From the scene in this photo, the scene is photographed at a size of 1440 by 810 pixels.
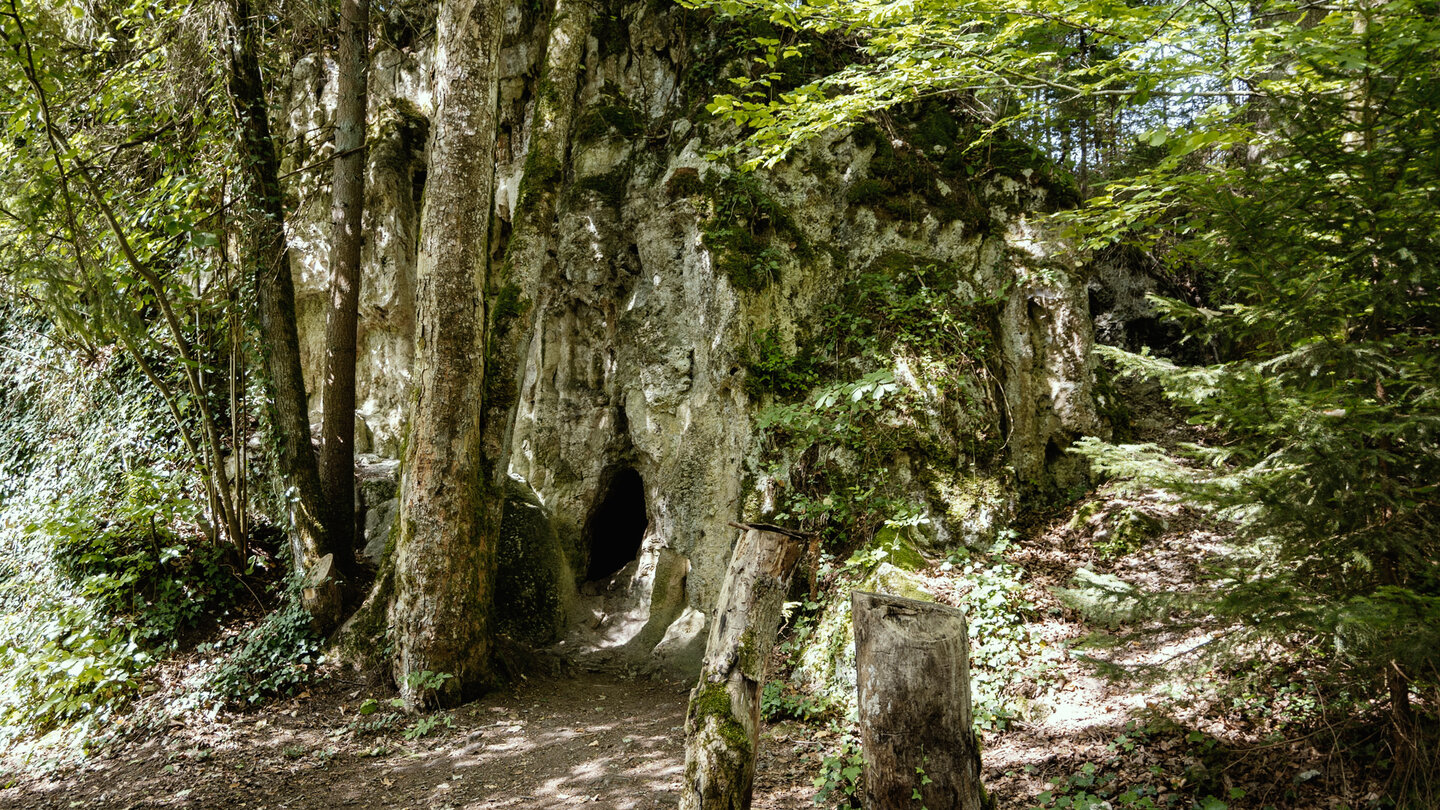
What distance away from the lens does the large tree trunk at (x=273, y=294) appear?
743 cm

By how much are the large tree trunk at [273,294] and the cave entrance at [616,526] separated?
2921 mm

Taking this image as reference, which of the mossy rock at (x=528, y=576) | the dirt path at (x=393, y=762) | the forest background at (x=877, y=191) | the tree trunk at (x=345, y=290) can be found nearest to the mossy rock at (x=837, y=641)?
the dirt path at (x=393, y=762)

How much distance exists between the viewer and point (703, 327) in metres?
7.87

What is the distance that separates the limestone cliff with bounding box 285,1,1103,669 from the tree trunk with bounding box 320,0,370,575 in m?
0.93

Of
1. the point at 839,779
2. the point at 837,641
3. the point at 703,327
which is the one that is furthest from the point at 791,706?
the point at 703,327

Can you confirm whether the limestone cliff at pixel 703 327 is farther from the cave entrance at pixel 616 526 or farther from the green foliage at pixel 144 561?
the green foliage at pixel 144 561

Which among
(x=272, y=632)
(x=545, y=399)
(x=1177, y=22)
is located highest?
(x=1177, y=22)

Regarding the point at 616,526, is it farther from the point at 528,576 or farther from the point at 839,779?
the point at 839,779

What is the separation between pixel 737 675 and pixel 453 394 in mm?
3793

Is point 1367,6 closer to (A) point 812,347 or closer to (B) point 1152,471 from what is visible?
(B) point 1152,471

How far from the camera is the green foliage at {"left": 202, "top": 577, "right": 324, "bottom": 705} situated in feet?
20.2

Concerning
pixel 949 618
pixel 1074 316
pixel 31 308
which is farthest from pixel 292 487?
pixel 1074 316

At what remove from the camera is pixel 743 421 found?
739 centimetres

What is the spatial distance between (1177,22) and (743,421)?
15.6ft
